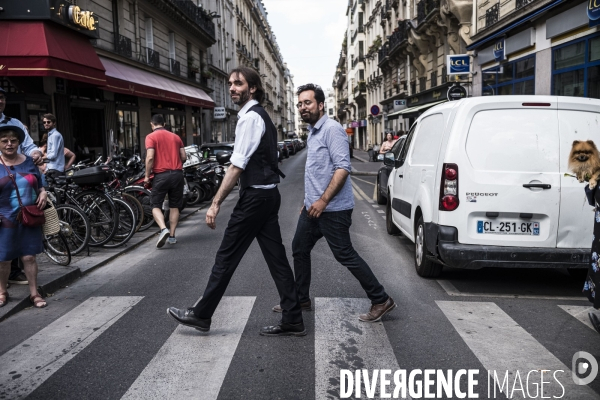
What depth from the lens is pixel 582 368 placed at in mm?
3539

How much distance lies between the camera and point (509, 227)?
5219 mm

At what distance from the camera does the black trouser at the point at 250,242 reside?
13.3 ft

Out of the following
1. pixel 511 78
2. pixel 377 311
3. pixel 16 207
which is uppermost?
pixel 511 78

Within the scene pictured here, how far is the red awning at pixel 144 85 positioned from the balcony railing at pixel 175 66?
1.64 ft

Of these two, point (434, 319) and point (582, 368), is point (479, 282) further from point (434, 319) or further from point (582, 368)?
point (582, 368)

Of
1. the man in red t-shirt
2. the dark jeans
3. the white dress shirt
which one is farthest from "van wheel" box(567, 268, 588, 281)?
the man in red t-shirt

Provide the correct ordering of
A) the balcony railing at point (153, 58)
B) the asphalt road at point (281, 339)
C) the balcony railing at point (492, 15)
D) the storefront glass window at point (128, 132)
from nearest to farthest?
1. the asphalt road at point (281, 339)
2. the balcony railing at point (492, 15)
3. the storefront glass window at point (128, 132)
4. the balcony railing at point (153, 58)

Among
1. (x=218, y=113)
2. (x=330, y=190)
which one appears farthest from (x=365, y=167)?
(x=330, y=190)

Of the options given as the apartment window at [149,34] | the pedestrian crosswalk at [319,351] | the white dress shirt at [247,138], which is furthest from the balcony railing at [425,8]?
the white dress shirt at [247,138]

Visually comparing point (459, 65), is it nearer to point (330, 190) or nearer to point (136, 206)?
point (136, 206)

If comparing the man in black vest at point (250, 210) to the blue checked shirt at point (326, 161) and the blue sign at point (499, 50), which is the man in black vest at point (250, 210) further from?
the blue sign at point (499, 50)

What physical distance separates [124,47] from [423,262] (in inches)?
674

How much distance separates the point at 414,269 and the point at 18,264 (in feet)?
14.6

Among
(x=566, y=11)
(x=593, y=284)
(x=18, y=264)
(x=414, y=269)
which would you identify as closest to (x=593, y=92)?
(x=566, y=11)
